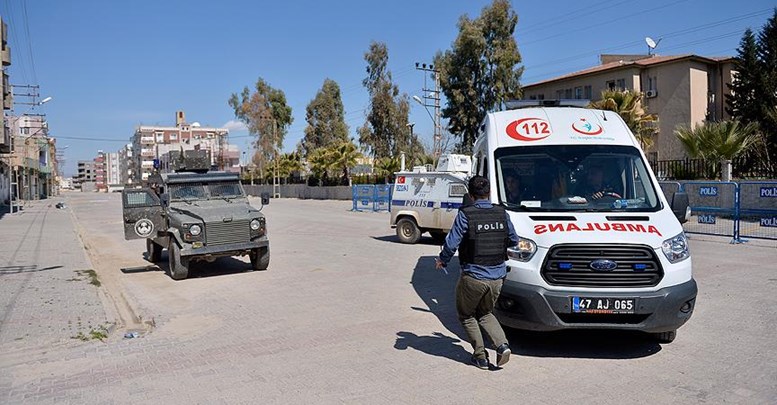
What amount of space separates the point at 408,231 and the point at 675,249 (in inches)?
455

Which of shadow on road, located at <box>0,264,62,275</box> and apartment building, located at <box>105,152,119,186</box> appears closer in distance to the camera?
shadow on road, located at <box>0,264,62,275</box>

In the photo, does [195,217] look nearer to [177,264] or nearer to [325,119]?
[177,264]

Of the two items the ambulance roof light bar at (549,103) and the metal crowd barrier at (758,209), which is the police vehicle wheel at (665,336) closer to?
the ambulance roof light bar at (549,103)

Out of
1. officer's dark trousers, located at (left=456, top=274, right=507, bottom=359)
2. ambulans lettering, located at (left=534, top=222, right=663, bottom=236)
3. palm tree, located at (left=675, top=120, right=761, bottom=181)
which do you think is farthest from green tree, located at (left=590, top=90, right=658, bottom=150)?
officer's dark trousers, located at (left=456, top=274, right=507, bottom=359)

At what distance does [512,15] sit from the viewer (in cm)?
4350

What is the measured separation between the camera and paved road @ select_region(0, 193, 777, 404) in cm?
522

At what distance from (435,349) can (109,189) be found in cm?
14617

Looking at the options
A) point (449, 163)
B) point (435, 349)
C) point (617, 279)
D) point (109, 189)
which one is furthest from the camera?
point (109, 189)

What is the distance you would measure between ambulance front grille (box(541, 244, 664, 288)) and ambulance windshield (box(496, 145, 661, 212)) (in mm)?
919

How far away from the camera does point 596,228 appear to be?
597 cm

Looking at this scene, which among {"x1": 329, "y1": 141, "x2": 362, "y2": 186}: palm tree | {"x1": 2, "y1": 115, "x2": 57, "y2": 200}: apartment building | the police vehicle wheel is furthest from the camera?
{"x1": 2, "y1": 115, "x2": 57, "y2": 200}: apartment building

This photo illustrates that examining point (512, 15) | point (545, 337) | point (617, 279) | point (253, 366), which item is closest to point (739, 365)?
point (617, 279)

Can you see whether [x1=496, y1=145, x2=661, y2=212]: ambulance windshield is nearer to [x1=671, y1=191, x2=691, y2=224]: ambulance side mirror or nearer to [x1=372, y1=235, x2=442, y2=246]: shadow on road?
[x1=671, y1=191, x2=691, y2=224]: ambulance side mirror

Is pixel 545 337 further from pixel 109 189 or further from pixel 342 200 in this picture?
pixel 109 189
